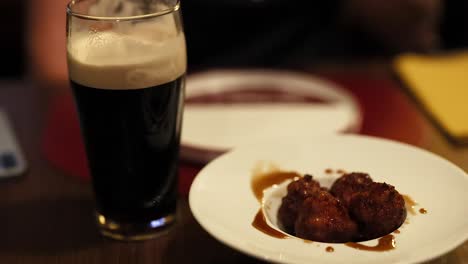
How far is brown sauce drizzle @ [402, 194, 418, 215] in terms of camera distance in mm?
802

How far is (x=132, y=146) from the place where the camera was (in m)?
0.87

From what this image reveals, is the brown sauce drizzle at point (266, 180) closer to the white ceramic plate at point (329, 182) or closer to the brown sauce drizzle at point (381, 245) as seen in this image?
the white ceramic plate at point (329, 182)

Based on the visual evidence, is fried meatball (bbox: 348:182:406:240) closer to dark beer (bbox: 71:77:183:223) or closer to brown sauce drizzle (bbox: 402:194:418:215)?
brown sauce drizzle (bbox: 402:194:418:215)

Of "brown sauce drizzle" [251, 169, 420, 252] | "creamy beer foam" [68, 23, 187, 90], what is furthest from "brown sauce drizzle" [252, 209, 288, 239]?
"creamy beer foam" [68, 23, 187, 90]

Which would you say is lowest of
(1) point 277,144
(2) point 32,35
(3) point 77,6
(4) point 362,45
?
(4) point 362,45

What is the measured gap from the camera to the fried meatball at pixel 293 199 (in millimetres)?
815

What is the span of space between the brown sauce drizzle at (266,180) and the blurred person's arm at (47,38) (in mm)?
947

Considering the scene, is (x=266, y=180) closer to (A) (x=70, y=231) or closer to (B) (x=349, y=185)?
(B) (x=349, y=185)

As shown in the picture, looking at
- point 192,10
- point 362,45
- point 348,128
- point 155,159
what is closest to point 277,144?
point 155,159

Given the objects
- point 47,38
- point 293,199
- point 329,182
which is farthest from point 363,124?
point 47,38

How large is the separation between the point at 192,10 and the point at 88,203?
3.74 ft

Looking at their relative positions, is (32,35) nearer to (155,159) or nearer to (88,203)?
(88,203)

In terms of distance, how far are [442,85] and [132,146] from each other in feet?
2.86

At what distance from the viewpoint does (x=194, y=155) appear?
1.12 m
